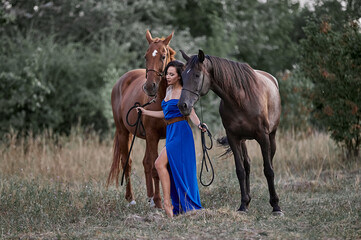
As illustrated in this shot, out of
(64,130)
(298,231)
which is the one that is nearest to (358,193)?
(298,231)

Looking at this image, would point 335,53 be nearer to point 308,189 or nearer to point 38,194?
point 308,189

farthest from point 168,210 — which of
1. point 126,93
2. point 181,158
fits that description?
point 126,93

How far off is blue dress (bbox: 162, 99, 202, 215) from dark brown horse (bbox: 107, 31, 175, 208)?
1.35 feet

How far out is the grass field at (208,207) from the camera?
4.55m

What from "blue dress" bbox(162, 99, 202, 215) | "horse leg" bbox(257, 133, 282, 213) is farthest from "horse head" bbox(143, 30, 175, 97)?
"horse leg" bbox(257, 133, 282, 213)

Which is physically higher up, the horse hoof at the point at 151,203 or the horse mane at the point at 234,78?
the horse mane at the point at 234,78

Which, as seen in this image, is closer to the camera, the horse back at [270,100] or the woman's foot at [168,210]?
the woman's foot at [168,210]

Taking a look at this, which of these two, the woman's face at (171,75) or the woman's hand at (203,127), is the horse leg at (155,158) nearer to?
the woman's face at (171,75)

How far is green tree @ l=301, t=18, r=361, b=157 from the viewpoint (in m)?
8.80

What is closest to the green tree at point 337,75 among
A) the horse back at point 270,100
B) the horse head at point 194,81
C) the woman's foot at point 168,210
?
the horse back at point 270,100

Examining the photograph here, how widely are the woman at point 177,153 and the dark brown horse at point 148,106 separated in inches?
12.6

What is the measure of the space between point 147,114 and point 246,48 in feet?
49.8

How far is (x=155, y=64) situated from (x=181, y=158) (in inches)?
48.8

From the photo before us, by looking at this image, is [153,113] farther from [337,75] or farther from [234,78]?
[337,75]
